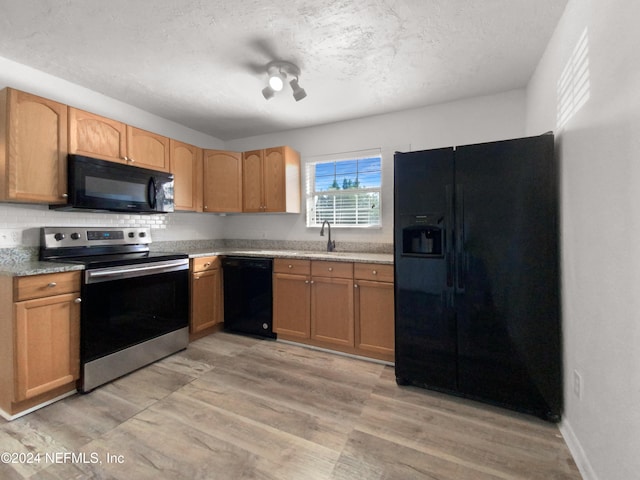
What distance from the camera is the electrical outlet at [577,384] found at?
150 centimetres

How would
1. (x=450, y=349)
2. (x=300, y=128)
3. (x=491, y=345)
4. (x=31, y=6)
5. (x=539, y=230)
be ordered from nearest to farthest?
1. (x=31, y=6)
2. (x=539, y=230)
3. (x=491, y=345)
4. (x=450, y=349)
5. (x=300, y=128)

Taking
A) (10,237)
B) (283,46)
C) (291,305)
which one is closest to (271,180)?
(291,305)

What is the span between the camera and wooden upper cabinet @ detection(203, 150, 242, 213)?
344cm

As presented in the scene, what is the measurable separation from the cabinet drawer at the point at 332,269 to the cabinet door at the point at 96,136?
201 cm

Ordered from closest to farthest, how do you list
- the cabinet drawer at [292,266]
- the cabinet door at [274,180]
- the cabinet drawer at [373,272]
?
the cabinet drawer at [373,272], the cabinet drawer at [292,266], the cabinet door at [274,180]

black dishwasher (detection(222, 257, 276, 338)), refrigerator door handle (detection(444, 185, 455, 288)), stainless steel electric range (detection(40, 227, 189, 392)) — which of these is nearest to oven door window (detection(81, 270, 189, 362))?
stainless steel electric range (detection(40, 227, 189, 392))

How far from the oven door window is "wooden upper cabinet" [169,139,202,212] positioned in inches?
34.0

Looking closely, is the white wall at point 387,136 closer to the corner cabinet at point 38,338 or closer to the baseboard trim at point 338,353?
the baseboard trim at point 338,353

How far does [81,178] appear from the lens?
2236 millimetres

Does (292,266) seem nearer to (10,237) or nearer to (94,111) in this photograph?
(10,237)

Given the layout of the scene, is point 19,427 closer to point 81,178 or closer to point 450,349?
point 81,178

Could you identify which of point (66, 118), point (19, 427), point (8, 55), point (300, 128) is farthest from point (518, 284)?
point (8, 55)

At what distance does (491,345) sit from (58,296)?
2.92m

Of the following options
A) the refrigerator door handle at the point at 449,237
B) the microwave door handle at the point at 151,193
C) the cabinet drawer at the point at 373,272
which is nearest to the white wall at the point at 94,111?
the microwave door handle at the point at 151,193
